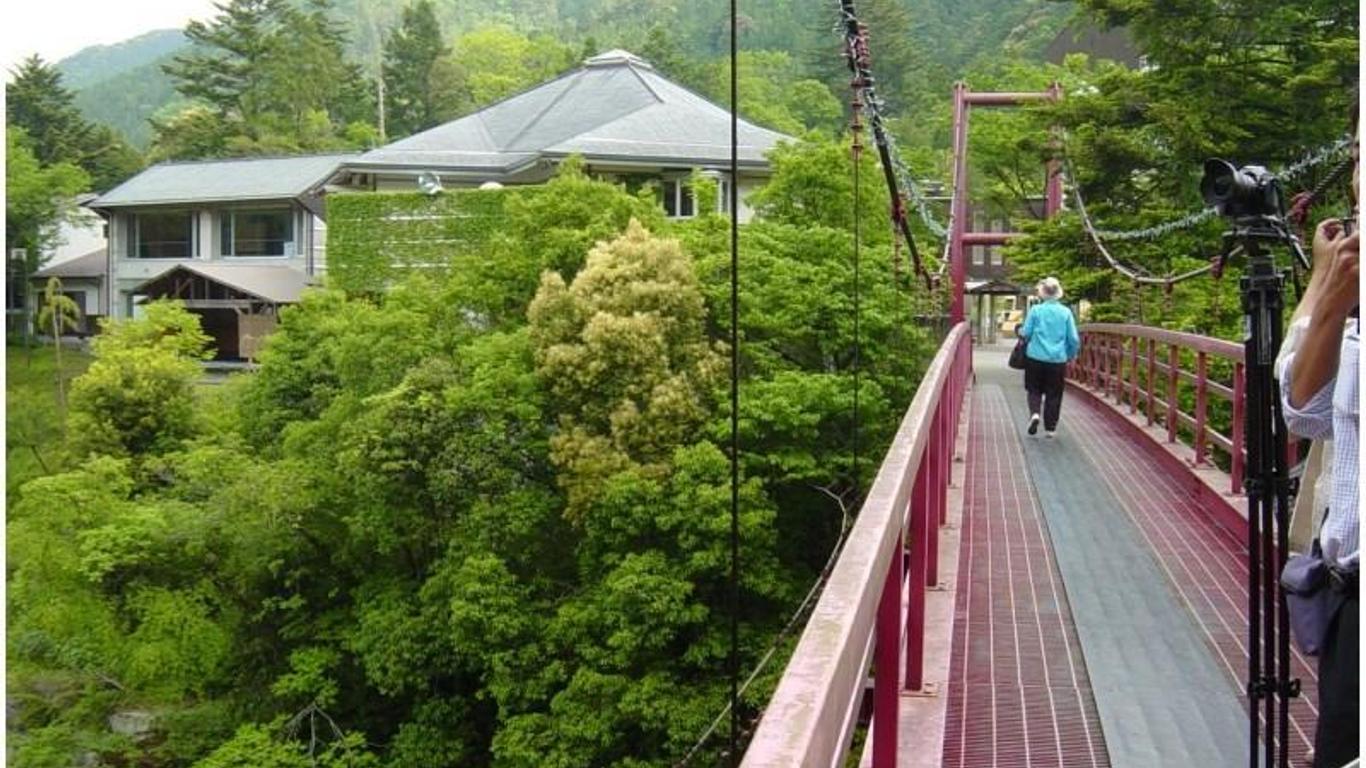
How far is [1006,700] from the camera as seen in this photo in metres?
3.20

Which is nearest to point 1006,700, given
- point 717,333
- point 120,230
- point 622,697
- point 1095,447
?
point 1095,447

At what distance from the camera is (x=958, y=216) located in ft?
61.3

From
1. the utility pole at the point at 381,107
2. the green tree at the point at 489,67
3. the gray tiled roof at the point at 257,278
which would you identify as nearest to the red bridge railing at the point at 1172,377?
the gray tiled roof at the point at 257,278

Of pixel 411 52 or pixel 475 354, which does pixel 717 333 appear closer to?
pixel 475 354

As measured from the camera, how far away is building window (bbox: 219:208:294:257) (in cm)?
2878

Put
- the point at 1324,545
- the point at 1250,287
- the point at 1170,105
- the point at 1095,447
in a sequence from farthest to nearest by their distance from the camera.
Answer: the point at 1170,105 < the point at 1095,447 < the point at 1250,287 < the point at 1324,545

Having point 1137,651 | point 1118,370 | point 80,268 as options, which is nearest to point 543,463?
point 1118,370

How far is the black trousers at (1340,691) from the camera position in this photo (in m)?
1.69

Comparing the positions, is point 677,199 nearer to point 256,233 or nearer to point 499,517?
point 256,233

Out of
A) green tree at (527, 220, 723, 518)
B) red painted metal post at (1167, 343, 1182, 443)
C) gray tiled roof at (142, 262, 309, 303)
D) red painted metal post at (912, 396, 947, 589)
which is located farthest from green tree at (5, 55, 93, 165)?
red painted metal post at (912, 396, 947, 589)

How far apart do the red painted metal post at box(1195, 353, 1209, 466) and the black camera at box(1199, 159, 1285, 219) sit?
4.10 metres

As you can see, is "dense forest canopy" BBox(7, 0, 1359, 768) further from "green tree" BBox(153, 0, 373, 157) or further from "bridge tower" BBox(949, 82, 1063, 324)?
"green tree" BBox(153, 0, 373, 157)

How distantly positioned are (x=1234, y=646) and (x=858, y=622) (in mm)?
2770

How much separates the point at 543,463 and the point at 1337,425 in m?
12.1
